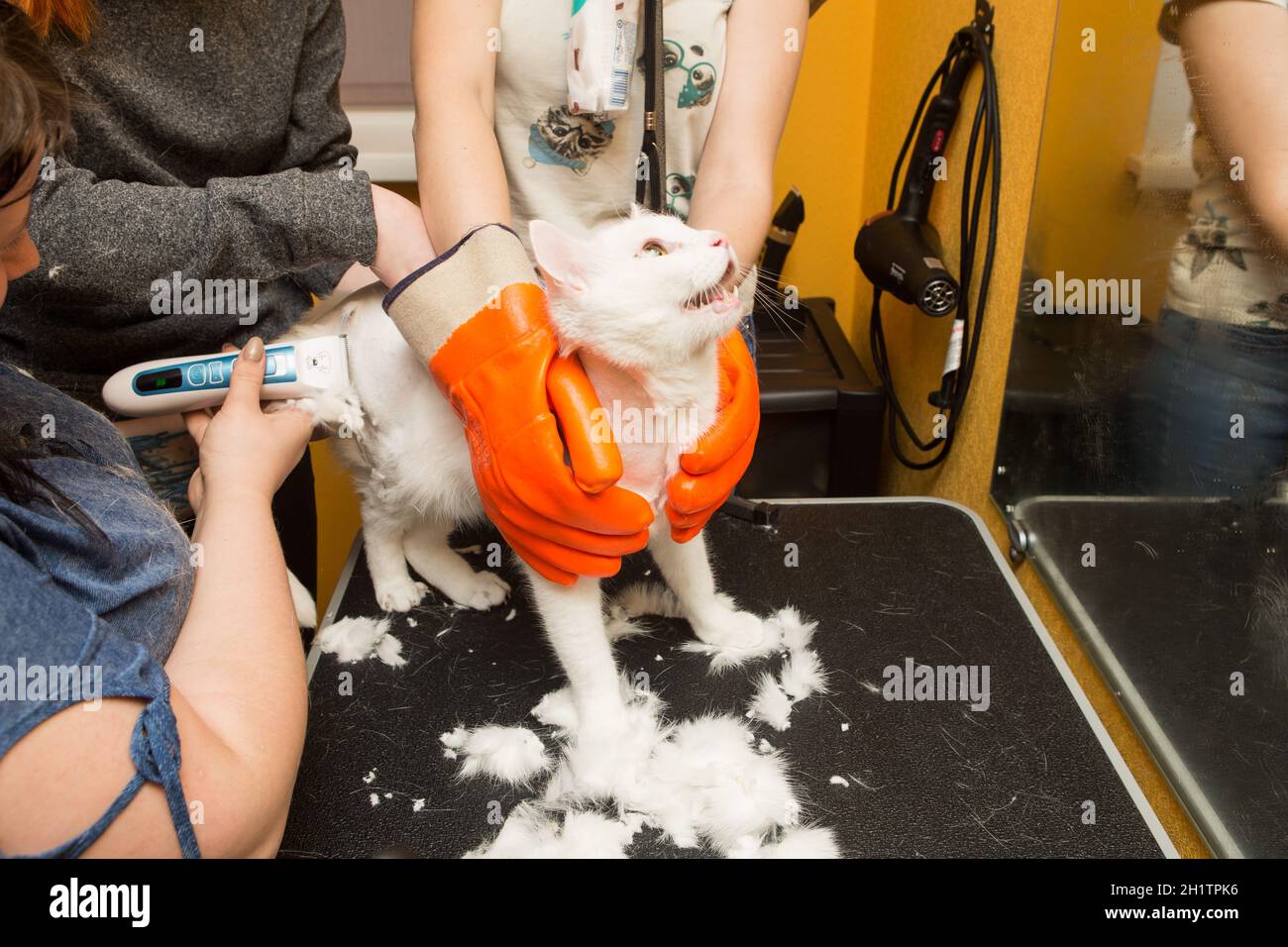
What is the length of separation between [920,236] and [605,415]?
95 cm

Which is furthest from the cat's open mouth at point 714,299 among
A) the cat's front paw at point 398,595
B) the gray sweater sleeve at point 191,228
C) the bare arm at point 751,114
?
the cat's front paw at point 398,595

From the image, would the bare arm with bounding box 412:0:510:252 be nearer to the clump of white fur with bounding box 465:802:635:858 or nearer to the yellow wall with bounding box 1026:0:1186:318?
the clump of white fur with bounding box 465:802:635:858

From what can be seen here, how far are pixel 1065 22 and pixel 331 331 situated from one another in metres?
0.95

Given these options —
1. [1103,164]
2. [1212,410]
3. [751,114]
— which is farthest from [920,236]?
[1212,410]

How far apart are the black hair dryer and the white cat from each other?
68 centimetres

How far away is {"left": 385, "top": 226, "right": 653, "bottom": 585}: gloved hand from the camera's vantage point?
2.35 ft

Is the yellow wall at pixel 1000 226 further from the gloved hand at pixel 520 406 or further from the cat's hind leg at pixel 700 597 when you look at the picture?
the gloved hand at pixel 520 406

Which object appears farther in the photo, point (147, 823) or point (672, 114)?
point (672, 114)

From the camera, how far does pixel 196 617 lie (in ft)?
1.93

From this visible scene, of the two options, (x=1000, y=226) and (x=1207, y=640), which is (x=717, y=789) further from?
(x=1000, y=226)

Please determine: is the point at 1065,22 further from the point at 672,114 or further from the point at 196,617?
the point at 196,617

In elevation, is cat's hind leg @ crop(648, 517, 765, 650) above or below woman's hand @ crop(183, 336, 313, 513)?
below

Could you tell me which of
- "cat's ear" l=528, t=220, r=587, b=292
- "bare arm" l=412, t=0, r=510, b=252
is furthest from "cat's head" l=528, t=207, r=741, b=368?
"bare arm" l=412, t=0, r=510, b=252
